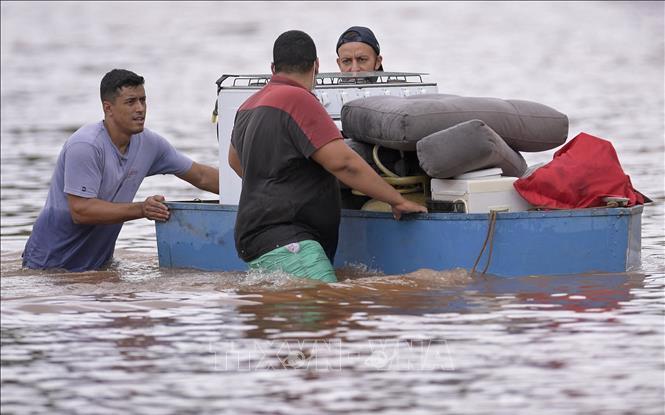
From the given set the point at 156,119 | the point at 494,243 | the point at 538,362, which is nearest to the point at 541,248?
the point at 494,243

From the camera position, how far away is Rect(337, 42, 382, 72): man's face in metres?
10.2

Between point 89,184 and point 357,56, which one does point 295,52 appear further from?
point 357,56

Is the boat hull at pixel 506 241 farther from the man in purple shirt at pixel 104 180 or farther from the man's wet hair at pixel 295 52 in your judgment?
the man in purple shirt at pixel 104 180

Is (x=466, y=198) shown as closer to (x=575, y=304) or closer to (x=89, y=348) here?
(x=575, y=304)

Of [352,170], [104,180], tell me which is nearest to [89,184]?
[104,180]

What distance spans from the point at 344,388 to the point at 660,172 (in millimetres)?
9483

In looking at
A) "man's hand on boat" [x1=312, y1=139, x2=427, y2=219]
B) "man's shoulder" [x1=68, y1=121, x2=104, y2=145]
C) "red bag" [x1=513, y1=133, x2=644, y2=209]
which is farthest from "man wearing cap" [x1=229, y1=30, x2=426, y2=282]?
"man's shoulder" [x1=68, y1=121, x2=104, y2=145]

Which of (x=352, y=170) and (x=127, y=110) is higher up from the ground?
(x=127, y=110)

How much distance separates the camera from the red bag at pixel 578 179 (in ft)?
27.0

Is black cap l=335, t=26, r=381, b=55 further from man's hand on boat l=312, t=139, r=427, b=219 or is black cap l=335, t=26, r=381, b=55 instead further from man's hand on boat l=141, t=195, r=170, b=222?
man's hand on boat l=312, t=139, r=427, b=219

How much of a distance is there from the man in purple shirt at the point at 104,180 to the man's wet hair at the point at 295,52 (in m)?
1.37

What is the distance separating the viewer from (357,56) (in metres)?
10.2

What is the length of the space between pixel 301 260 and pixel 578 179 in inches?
64.6

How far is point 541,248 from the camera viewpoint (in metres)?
8.20
